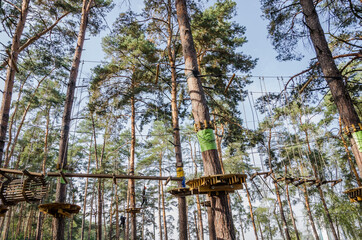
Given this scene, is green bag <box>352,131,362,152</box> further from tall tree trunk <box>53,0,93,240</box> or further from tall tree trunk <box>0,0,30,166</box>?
tall tree trunk <box>0,0,30,166</box>

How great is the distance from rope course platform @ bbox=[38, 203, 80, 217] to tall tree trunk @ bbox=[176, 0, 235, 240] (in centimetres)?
312

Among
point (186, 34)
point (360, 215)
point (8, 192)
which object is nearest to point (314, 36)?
point (186, 34)

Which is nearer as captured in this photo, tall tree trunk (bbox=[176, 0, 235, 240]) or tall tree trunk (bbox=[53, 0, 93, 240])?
tall tree trunk (bbox=[176, 0, 235, 240])

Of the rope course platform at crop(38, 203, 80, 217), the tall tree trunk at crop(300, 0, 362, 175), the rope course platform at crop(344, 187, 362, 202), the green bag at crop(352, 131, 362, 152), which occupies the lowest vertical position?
the rope course platform at crop(344, 187, 362, 202)

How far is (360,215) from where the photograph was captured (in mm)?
13320

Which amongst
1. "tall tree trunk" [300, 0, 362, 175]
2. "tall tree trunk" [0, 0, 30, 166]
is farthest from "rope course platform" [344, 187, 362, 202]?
"tall tree trunk" [0, 0, 30, 166]

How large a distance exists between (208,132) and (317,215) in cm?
1606

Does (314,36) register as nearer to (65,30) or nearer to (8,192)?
(8,192)

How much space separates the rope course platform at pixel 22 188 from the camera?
430cm

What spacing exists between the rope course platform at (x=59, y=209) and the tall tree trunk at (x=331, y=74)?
664cm

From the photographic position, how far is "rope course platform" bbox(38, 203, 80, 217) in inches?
193

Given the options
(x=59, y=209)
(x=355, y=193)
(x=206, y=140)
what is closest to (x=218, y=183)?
(x=206, y=140)

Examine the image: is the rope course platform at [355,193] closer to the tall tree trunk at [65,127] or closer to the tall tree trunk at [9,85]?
the tall tree trunk at [65,127]

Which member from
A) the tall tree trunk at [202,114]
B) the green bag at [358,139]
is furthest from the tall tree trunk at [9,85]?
the green bag at [358,139]
